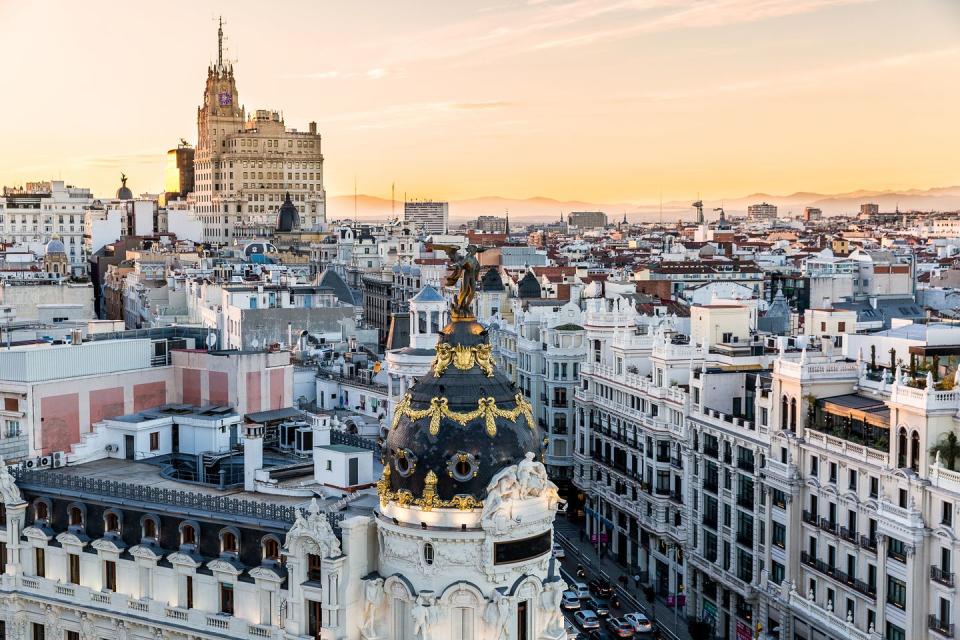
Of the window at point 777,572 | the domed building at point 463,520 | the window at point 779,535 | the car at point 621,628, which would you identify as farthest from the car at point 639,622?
the domed building at point 463,520

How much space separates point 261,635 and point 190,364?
27.5 meters

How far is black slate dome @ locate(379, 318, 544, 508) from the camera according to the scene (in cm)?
4831

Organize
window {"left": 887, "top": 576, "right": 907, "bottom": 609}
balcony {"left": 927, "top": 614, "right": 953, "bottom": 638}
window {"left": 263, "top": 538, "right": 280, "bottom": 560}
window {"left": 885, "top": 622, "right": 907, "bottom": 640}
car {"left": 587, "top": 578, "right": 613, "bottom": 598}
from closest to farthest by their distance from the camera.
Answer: window {"left": 263, "top": 538, "right": 280, "bottom": 560}
balcony {"left": 927, "top": 614, "right": 953, "bottom": 638}
window {"left": 887, "top": 576, "right": 907, "bottom": 609}
window {"left": 885, "top": 622, "right": 907, "bottom": 640}
car {"left": 587, "top": 578, "right": 613, "bottom": 598}

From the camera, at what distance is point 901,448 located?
64.7 metres

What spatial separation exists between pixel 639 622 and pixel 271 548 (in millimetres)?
35357

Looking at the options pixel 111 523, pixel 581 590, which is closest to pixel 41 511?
pixel 111 523

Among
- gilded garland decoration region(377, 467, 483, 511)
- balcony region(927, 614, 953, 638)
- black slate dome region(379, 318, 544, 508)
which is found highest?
black slate dome region(379, 318, 544, 508)

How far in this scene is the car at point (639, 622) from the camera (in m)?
82.5

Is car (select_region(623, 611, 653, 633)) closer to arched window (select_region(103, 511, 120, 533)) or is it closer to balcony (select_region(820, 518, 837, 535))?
balcony (select_region(820, 518, 837, 535))

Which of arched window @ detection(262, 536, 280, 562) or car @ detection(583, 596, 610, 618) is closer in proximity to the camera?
arched window @ detection(262, 536, 280, 562)

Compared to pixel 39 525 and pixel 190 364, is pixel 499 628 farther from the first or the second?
pixel 190 364

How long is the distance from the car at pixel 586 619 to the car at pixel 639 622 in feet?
6.70

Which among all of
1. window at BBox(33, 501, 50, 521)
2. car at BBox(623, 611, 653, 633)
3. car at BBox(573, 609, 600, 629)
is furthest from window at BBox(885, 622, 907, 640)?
window at BBox(33, 501, 50, 521)

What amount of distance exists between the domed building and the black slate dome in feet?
0.12
